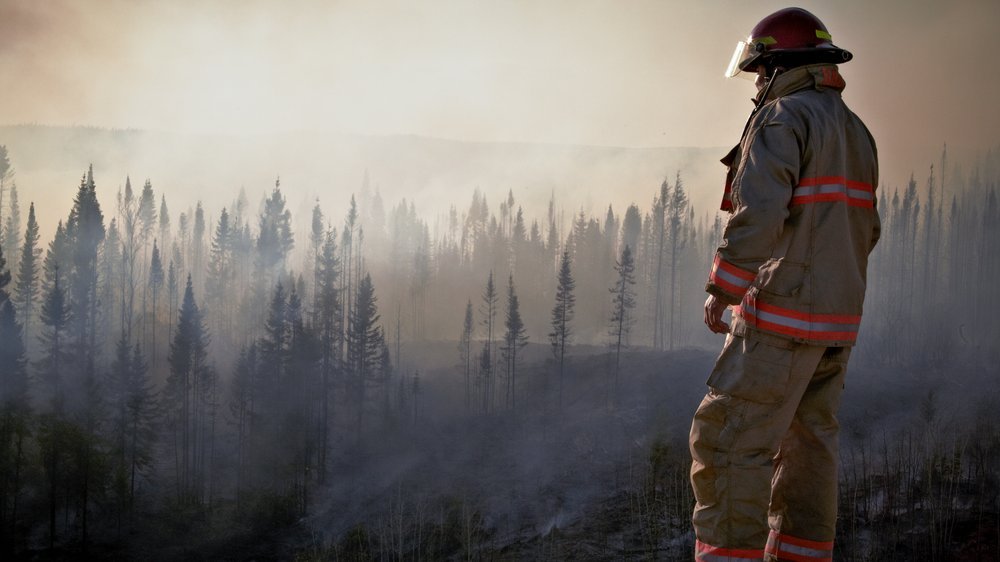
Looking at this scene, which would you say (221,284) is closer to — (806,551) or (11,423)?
(11,423)

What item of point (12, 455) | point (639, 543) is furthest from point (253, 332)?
point (639, 543)

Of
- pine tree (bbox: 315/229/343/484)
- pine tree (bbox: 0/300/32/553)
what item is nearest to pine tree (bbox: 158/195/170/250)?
pine tree (bbox: 315/229/343/484)

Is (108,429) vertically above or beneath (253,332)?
beneath

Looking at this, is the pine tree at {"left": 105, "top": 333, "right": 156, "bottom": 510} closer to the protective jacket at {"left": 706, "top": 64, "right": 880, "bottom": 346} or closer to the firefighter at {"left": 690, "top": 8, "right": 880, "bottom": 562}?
the firefighter at {"left": 690, "top": 8, "right": 880, "bottom": 562}

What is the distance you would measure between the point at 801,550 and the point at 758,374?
124 centimetres

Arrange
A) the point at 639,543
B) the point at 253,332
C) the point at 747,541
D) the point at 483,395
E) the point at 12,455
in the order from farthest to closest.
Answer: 1. the point at 253,332
2. the point at 483,395
3. the point at 12,455
4. the point at 639,543
5. the point at 747,541

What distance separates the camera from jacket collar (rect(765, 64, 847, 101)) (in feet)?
18.1

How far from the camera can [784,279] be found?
17.1ft

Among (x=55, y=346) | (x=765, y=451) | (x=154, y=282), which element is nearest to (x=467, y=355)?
(x=154, y=282)

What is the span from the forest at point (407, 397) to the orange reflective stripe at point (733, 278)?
16469 mm

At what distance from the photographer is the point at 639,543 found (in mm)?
38625

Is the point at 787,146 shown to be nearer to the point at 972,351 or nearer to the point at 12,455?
the point at 12,455

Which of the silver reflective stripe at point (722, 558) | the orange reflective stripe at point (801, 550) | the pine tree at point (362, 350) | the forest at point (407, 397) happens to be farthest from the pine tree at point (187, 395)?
the silver reflective stripe at point (722, 558)

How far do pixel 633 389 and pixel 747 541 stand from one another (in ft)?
246
